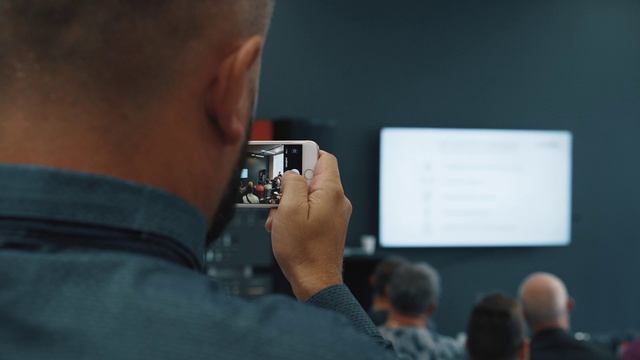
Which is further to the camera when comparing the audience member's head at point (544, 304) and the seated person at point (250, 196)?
the audience member's head at point (544, 304)

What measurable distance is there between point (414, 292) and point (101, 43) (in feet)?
8.60

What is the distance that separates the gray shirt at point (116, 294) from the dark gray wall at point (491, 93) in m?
4.19

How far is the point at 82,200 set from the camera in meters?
0.57

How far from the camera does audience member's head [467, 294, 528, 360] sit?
256cm

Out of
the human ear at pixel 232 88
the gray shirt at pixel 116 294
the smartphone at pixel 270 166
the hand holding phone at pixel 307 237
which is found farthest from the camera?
the smartphone at pixel 270 166

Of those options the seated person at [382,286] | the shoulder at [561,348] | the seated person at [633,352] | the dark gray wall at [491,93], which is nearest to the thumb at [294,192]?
the shoulder at [561,348]

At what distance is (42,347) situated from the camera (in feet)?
1.69

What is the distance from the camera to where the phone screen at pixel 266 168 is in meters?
0.95

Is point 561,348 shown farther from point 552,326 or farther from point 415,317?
point 415,317

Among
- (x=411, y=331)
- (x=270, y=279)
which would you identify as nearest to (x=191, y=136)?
(x=411, y=331)

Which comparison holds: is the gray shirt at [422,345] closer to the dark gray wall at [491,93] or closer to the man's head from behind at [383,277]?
the man's head from behind at [383,277]

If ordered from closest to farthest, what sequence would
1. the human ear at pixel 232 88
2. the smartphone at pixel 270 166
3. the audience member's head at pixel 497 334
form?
1. the human ear at pixel 232 88
2. the smartphone at pixel 270 166
3. the audience member's head at pixel 497 334

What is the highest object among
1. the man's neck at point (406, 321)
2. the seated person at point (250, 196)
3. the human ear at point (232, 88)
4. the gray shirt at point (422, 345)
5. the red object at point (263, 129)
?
the red object at point (263, 129)

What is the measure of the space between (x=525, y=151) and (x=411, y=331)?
2549 millimetres
